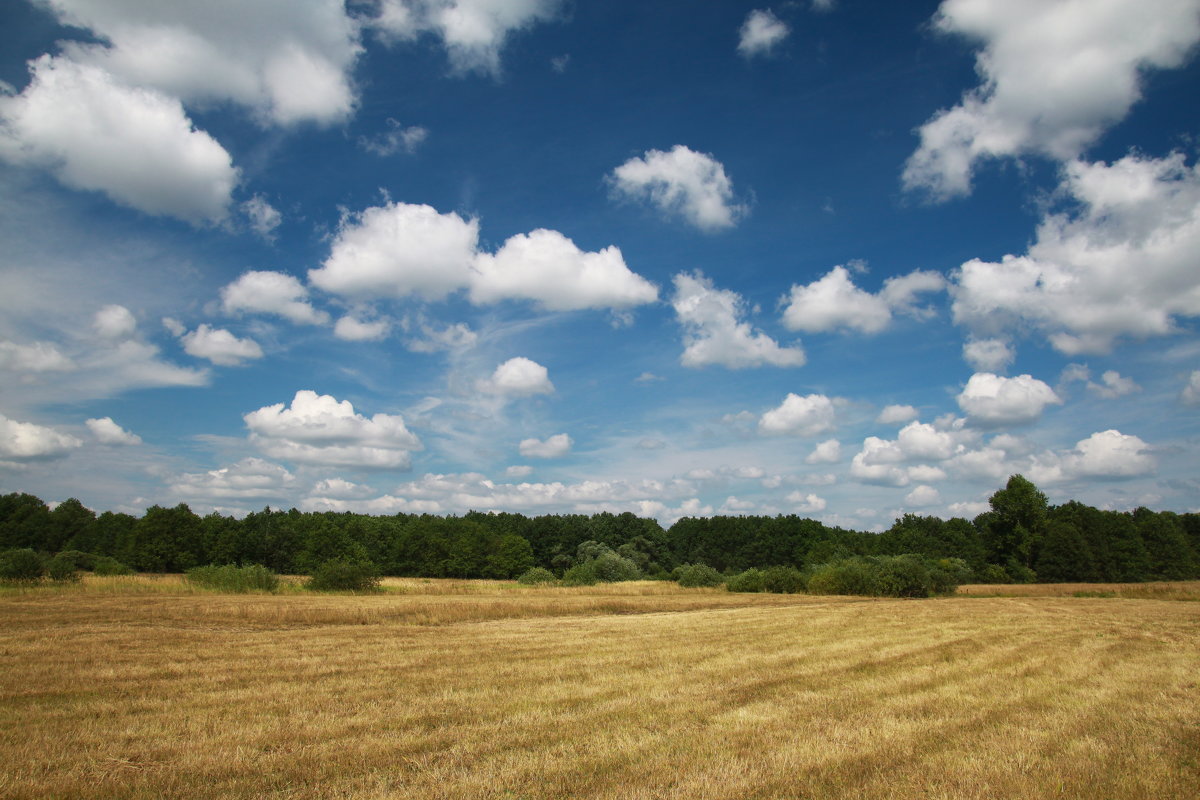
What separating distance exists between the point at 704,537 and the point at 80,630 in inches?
4592

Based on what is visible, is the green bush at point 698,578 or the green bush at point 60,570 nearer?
the green bush at point 60,570

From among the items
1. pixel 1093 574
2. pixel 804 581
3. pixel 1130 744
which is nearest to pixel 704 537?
pixel 1093 574

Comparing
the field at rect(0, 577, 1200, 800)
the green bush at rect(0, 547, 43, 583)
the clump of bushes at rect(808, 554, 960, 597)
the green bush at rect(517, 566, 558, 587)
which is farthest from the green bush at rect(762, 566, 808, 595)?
the green bush at rect(0, 547, 43, 583)

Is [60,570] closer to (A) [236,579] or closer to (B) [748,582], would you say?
(A) [236,579]

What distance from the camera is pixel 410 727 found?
29.5 ft

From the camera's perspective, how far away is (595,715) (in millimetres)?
9750

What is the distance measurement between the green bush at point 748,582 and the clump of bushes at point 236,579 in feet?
126

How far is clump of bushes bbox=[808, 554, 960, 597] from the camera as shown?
4928cm

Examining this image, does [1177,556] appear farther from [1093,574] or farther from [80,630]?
[80,630]

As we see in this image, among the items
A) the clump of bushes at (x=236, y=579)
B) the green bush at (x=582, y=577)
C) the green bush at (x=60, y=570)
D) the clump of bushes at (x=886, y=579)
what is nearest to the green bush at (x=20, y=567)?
the green bush at (x=60, y=570)

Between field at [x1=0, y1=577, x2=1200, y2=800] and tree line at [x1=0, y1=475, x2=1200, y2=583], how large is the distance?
6360 cm

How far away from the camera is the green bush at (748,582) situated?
5725 cm

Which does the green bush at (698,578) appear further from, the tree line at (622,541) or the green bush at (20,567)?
the green bush at (20,567)

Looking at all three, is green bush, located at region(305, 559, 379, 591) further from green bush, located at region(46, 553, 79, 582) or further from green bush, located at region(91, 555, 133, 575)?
green bush, located at region(91, 555, 133, 575)
